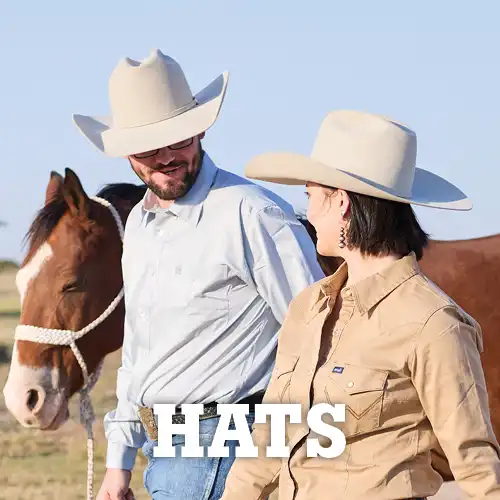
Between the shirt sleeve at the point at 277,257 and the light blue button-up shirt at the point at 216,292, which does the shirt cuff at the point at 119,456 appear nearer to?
the light blue button-up shirt at the point at 216,292

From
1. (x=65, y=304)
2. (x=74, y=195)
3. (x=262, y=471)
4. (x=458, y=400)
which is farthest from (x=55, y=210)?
(x=458, y=400)

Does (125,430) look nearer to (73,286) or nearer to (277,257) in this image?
(277,257)

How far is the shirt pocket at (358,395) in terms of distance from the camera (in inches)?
91.4

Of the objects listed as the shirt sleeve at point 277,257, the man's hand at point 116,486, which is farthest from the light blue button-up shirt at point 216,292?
the man's hand at point 116,486

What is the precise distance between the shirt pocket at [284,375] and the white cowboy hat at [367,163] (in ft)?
1.27

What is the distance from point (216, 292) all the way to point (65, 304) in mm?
2123

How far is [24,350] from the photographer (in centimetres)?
528

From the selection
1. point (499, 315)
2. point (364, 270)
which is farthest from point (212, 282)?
point (499, 315)

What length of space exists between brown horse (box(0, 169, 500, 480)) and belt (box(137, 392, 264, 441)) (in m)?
1.87

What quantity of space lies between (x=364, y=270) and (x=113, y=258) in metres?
3.14

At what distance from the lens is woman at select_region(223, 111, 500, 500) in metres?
2.25

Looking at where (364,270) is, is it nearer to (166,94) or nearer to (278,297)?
(278,297)

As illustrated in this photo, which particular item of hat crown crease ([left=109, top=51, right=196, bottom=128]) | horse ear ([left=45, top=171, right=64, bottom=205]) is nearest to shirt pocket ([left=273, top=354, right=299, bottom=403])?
hat crown crease ([left=109, top=51, right=196, bottom=128])

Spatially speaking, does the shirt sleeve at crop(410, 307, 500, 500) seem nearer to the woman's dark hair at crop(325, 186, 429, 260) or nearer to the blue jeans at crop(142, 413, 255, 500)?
the woman's dark hair at crop(325, 186, 429, 260)
